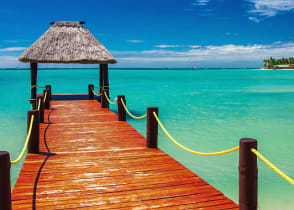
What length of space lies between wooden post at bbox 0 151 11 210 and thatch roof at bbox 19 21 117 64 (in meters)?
9.94

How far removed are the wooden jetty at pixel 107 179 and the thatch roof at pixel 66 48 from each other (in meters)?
6.43

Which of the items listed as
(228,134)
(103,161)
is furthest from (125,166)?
(228,134)

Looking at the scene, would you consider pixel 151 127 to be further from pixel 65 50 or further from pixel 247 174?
pixel 65 50

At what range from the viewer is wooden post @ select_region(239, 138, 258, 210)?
2.72 m

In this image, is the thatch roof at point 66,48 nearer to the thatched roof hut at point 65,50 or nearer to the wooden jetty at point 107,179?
the thatched roof hut at point 65,50

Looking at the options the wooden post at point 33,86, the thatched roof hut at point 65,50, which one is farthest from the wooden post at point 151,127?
the wooden post at point 33,86

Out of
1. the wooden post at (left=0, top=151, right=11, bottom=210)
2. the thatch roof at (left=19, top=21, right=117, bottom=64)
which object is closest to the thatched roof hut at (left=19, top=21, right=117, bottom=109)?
the thatch roof at (left=19, top=21, right=117, bottom=64)

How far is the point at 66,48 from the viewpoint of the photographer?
503 inches

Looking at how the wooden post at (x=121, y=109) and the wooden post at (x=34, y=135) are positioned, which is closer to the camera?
the wooden post at (x=34, y=135)

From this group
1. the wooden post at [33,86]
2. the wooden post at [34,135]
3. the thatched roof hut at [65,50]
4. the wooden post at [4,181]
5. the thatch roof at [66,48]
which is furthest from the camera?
the thatch roof at [66,48]

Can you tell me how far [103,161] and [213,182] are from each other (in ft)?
10.7

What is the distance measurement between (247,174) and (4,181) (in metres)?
2.35

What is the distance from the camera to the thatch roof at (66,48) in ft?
39.9

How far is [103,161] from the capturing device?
4.90 m
